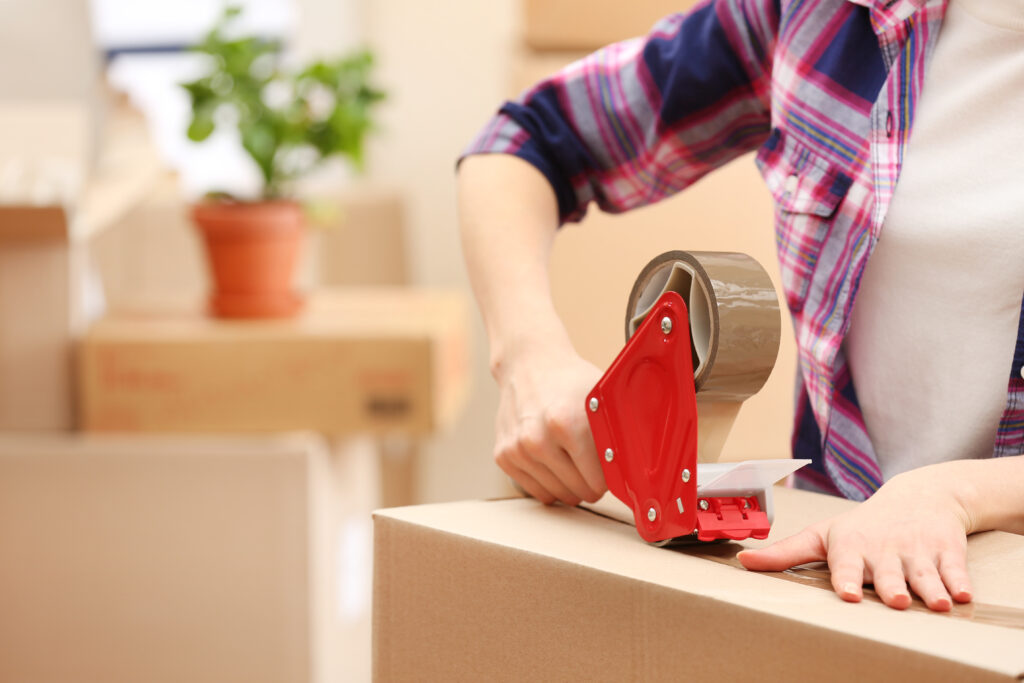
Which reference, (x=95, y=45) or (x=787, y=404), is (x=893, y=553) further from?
(x=95, y=45)

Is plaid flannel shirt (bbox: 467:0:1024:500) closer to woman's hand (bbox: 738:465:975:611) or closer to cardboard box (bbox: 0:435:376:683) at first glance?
woman's hand (bbox: 738:465:975:611)

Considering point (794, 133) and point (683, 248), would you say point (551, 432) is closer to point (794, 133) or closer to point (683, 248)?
point (683, 248)

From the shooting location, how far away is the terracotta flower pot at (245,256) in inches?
63.9

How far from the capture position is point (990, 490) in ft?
1.56

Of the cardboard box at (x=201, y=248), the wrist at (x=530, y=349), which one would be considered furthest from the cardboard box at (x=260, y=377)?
the wrist at (x=530, y=349)

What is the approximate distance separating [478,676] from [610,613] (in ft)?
0.28

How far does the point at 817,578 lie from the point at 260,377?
119cm

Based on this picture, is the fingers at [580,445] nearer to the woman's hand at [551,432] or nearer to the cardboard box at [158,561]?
the woman's hand at [551,432]

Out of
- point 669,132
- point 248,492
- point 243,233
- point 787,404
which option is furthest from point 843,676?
point 243,233

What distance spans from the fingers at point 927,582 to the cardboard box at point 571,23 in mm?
743

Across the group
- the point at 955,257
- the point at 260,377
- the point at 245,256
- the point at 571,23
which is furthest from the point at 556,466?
the point at 245,256

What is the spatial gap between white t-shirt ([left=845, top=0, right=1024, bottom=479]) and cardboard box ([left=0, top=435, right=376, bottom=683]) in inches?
39.2

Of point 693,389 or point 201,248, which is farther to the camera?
point 201,248

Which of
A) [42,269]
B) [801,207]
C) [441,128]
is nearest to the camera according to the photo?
[801,207]
